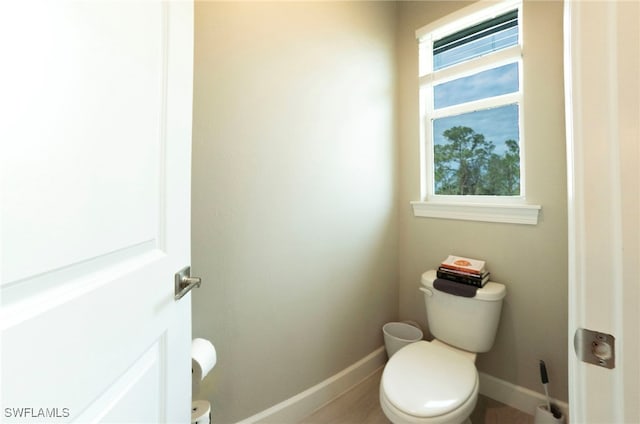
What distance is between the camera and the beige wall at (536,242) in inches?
53.5

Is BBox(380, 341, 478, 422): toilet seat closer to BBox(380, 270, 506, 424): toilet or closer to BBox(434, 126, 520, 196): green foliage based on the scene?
BBox(380, 270, 506, 424): toilet

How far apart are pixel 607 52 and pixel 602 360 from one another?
0.46 metres

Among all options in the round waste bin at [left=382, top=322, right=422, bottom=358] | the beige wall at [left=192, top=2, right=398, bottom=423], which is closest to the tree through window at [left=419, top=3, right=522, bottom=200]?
the beige wall at [left=192, top=2, right=398, bottom=423]

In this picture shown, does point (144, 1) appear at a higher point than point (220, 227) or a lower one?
higher

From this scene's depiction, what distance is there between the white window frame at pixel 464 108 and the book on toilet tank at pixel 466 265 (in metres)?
0.25

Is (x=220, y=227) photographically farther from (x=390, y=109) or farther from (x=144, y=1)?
(x=390, y=109)

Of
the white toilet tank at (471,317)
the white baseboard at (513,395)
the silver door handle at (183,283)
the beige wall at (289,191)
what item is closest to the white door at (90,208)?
the silver door handle at (183,283)

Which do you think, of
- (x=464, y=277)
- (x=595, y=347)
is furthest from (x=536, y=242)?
(x=595, y=347)

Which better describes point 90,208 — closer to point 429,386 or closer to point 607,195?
point 607,195

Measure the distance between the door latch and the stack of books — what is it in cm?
109

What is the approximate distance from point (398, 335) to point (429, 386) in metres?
0.77

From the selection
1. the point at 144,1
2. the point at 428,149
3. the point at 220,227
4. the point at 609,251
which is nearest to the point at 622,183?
the point at 609,251

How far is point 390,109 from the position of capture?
1.86m

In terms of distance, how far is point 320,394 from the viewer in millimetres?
1481
